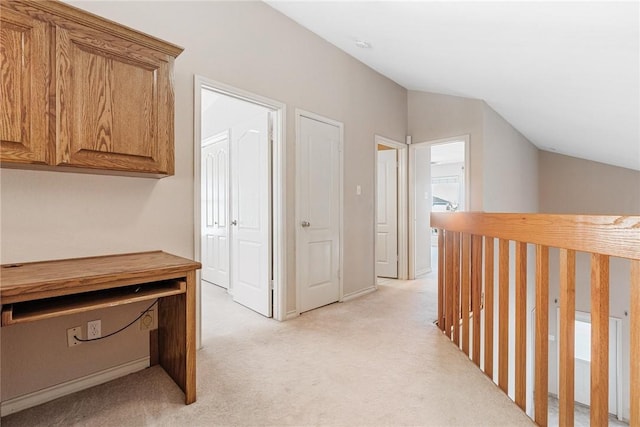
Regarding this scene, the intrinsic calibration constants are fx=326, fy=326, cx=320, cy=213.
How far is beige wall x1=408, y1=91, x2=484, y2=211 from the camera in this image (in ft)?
12.9

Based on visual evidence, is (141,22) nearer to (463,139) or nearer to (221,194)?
(221,194)

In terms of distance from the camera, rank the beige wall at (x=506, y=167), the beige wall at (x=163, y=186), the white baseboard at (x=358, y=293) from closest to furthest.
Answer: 1. the beige wall at (x=163, y=186)
2. the white baseboard at (x=358, y=293)
3. the beige wall at (x=506, y=167)

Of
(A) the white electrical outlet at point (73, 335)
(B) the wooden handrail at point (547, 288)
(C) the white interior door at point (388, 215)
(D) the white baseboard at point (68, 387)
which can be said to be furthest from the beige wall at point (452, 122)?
(A) the white electrical outlet at point (73, 335)

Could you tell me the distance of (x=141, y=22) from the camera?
6.79ft

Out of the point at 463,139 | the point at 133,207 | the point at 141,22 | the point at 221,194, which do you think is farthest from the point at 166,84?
the point at 463,139

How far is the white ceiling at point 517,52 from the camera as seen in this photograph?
1.88 m

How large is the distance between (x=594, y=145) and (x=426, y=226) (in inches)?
98.0

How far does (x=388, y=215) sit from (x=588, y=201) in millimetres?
3785

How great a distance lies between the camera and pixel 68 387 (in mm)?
1824

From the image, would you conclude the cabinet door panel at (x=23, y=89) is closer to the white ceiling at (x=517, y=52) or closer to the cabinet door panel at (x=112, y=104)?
the cabinet door panel at (x=112, y=104)

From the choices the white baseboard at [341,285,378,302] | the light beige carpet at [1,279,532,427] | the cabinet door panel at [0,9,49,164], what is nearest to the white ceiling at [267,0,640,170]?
the cabinet door panel at [0,9,49,164]

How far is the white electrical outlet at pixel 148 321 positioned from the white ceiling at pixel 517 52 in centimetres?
262

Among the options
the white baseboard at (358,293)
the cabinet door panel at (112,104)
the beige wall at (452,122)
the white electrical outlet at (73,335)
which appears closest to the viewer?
the cabinet door panel at (112,104)

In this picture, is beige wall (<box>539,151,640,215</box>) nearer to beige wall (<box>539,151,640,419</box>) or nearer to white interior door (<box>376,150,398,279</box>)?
beige wall (<box>539,151,640,419</box>)
